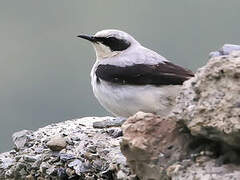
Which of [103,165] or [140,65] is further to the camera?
[140,65]

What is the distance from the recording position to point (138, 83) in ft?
24.8

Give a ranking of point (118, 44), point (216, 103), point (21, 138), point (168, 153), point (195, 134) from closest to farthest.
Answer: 1. point (216, 103)
2. point (195, 134)
3. point (168, 153)
4. point (21, 138)
5. point (118, 44)

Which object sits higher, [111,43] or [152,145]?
[152,145]

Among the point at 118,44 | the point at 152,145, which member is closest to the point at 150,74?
the point at 118,44

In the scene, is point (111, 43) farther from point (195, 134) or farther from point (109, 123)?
point (195, 134)

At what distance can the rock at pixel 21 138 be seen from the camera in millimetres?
7384

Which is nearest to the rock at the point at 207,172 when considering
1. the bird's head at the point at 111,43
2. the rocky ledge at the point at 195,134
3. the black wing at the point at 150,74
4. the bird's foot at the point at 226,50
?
the rocky ledge at the point at 195,134

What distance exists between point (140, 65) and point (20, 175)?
1.80m

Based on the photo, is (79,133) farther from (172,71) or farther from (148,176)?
(148,176)

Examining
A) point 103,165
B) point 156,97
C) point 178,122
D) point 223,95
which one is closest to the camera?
point 223,95

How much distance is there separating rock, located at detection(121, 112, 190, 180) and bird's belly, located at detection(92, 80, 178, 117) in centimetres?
238

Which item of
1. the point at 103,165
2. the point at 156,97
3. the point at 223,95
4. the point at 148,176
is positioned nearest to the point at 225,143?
the point at 223,95

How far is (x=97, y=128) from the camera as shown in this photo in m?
7.48

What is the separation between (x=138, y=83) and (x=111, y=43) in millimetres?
1015
